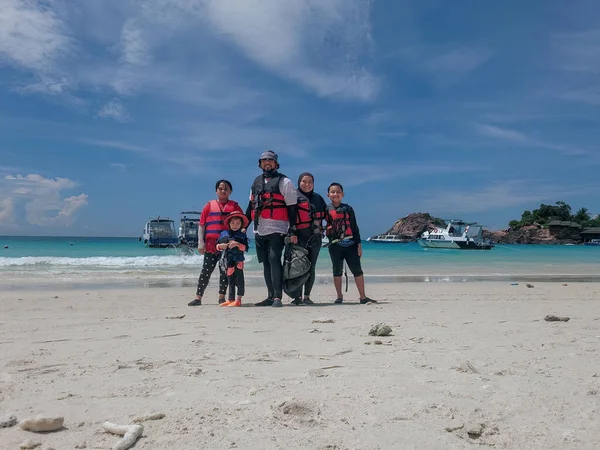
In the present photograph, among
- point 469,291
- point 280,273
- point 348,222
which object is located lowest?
point 469,291

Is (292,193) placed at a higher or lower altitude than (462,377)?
higher

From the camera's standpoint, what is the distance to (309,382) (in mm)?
2535

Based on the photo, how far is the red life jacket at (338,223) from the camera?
6.67 metres

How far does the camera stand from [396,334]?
3.91 metres

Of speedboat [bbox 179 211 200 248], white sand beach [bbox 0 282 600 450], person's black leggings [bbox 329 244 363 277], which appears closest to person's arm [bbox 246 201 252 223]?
person's black leggings [bbox 329 244 363 277]

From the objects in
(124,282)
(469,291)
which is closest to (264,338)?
(469,291)

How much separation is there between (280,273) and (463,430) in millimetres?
4535

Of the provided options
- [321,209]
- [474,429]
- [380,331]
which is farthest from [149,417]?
[321,209]

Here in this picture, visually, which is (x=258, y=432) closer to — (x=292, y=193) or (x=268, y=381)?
(x=268, y=381)

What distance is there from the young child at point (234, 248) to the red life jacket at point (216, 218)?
88 millimetres

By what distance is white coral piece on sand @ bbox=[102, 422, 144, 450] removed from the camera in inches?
70.2

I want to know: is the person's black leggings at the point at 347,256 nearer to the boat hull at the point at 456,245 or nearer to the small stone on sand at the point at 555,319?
the small stone on sand at the point at 555,319

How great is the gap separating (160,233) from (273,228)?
45393 millimetres

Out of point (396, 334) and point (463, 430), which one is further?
point (396, 334)
